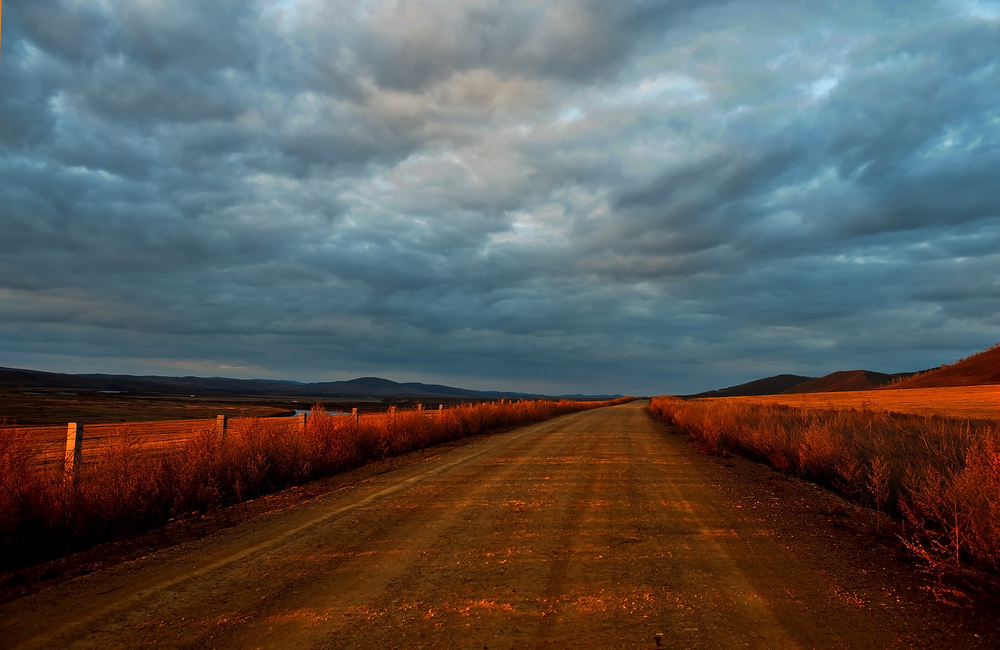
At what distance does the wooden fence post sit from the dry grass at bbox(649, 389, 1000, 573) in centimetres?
1068

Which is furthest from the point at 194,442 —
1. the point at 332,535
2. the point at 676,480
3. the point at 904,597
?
the point at 904,597

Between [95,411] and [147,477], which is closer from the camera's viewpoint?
[147,477]

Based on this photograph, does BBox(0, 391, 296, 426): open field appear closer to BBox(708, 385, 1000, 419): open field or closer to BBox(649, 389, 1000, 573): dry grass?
BBox(649, 389, 1000, 573): dry grass

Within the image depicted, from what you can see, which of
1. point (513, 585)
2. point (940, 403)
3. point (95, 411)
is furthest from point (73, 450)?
point (95, 411)

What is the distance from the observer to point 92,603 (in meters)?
4.54

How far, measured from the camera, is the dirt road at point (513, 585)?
12.7 ft

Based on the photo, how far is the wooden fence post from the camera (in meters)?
7.66

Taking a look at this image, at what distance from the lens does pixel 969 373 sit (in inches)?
2574

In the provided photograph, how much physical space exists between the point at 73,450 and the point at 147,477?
1118 mm

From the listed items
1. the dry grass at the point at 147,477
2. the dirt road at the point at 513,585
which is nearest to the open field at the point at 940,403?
the dirt road at the point at 513,585

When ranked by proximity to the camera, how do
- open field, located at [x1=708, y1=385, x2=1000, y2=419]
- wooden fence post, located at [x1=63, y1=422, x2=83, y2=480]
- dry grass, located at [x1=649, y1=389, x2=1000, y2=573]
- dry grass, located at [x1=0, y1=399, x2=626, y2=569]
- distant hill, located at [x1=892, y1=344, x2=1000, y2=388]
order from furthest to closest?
distant hill, located at [x1=892, y1=344, x2=1000, y2=388] < open field, located at [x1=708, y1=385, x2=1000, y2=419] < wooden fence post, located at [x1=63, y1=422, x2=83, y2=480] < dry grass, located at [x1=0, y1=399, x2=626, y2=569] < dry grass, located at [x1=649, y1=389, x2=1000, y2=573]

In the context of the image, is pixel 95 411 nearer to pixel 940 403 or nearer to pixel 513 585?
pixel 513 585

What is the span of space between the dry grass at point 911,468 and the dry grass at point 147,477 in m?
9.70

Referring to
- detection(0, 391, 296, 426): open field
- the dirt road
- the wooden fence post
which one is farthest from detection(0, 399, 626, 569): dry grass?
detection(0, 391, 296, 426): open field
